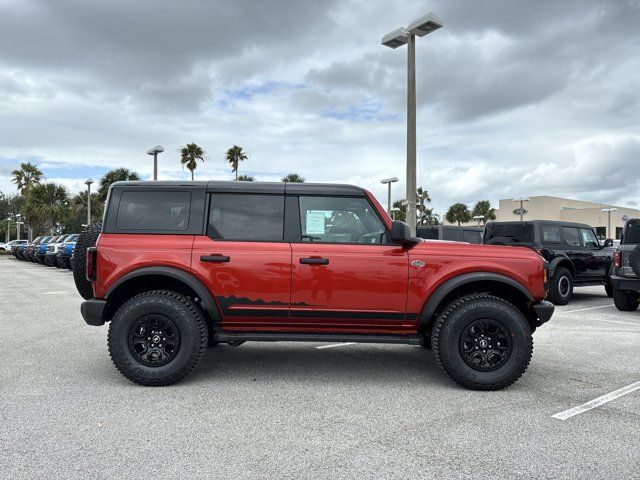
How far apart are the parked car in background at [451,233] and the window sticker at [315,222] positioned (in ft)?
30.5

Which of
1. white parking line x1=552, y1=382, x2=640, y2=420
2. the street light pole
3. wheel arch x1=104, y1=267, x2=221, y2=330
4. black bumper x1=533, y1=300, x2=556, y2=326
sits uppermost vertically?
the street light pole

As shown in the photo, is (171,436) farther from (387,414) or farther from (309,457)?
(387,414)

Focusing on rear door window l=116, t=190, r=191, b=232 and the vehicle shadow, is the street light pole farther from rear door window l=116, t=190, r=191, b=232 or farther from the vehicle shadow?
rear door window l=116, t=190, r=191, b=232

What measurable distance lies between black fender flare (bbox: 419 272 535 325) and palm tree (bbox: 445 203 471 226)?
68757mm

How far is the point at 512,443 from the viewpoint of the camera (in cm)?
344

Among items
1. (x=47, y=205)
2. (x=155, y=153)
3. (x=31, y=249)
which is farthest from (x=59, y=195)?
(x=155, y=153)

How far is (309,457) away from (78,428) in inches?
65.1

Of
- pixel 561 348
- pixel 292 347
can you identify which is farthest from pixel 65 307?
pixel 561 348

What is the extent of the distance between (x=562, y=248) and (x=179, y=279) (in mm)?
9337

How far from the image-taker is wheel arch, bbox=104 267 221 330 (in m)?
4.68

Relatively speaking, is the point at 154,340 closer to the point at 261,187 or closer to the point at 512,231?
the point at 261,187

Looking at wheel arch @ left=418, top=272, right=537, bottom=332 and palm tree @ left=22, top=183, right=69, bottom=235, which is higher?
palm tree @ left=22, top=183, right=69, bottom=235

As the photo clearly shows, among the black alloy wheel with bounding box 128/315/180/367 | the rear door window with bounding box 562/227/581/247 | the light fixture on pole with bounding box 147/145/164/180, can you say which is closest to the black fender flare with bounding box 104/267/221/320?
the black alloy wheel with bounding box 128/315/180/367

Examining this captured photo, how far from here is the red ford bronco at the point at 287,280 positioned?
4.66 metres
